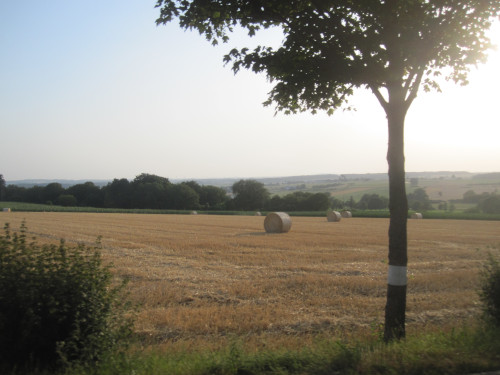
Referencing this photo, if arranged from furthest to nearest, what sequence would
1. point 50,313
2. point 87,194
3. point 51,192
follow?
point 51,192 → point 87,194 → point 50,313

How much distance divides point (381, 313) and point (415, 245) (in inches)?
564

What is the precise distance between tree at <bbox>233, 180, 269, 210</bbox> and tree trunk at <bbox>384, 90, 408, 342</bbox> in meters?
79.1

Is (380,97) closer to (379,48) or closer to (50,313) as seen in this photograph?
(379,48)

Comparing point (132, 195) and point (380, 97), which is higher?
Result: point (380, 97)

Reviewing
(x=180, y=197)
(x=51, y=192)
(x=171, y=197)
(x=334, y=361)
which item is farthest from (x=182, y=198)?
(x=334, y=361)

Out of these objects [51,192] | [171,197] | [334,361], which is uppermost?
[51,192]

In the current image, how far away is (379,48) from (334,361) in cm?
409

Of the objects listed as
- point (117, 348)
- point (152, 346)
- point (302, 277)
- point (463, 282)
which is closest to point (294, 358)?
point (117, 348)

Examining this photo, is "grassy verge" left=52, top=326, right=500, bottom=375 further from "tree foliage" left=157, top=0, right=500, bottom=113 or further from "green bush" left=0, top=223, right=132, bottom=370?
"tree foliage" left=157, top=0, right=500, bottom=113

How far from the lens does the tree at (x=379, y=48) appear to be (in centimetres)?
598

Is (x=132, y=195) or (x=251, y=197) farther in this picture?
(x=132, y=195)

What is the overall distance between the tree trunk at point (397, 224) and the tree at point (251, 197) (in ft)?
259

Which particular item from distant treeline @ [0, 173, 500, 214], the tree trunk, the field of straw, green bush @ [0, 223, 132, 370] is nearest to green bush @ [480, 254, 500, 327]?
the field of straw

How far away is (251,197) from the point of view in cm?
8756
